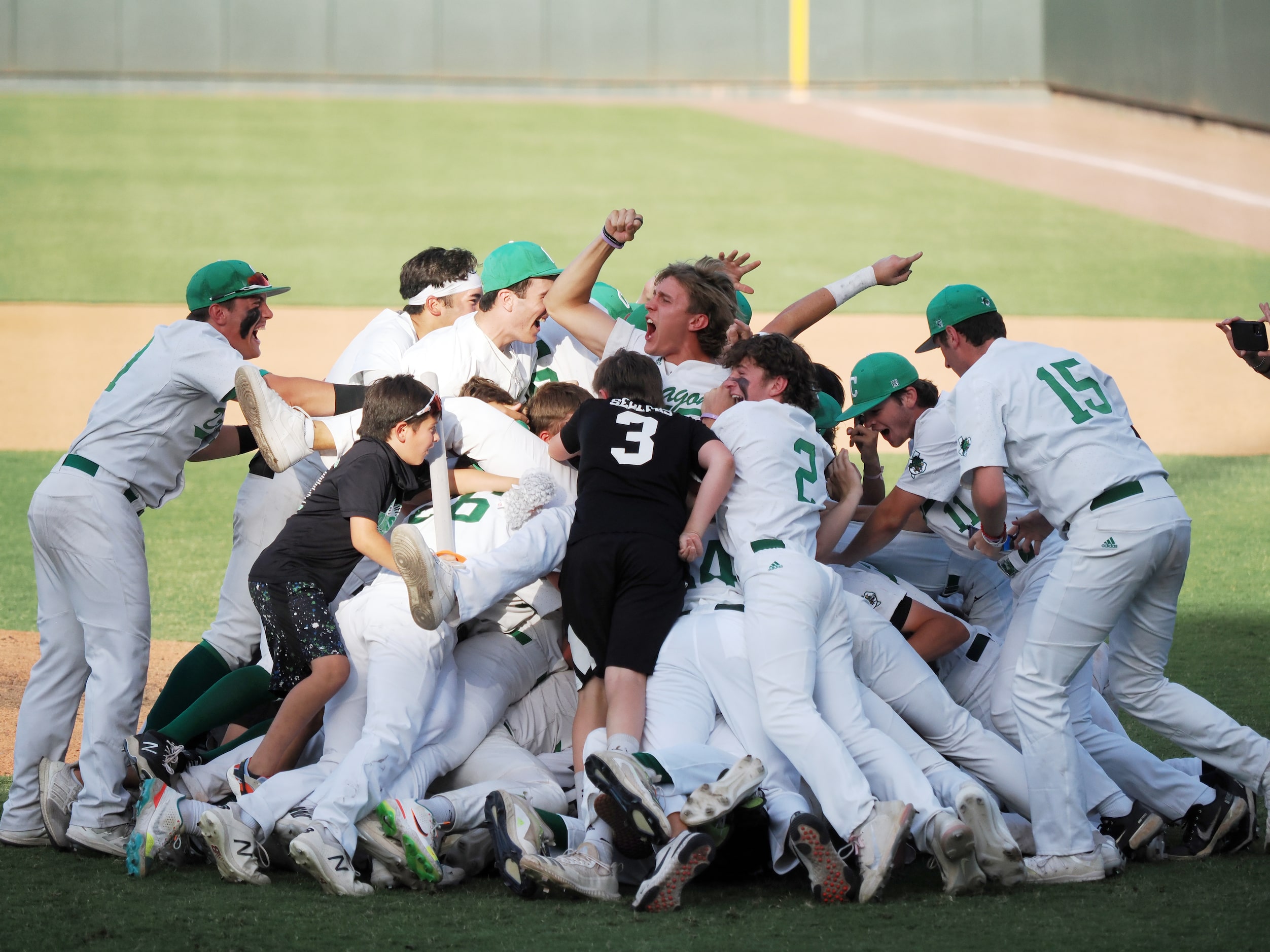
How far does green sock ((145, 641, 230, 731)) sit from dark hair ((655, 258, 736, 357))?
7.58ft

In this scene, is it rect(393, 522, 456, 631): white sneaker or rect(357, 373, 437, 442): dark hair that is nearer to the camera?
rect(393, 522, 456, 631): white sneaker

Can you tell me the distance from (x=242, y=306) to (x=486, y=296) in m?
1.14

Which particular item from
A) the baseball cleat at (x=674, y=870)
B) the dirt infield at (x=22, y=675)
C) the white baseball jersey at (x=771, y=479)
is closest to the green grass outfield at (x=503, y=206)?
the dirt infield at (x=22, y=675)

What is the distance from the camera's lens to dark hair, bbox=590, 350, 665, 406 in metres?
4.73

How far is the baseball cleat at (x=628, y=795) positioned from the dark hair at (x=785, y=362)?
156 cm

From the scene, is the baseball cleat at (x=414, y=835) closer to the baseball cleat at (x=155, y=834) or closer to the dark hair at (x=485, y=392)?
the baseball cleat at (x=155, y=834)

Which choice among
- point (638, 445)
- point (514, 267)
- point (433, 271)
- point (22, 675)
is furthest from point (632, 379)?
point (22, 675)

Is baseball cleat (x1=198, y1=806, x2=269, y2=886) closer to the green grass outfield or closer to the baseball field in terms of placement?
the baseball field

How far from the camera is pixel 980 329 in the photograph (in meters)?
4.85

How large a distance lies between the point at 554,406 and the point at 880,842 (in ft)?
7.05

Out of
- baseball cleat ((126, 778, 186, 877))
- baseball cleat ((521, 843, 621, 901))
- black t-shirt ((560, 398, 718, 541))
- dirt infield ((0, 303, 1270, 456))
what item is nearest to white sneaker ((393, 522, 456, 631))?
black t-shirt ((560, 398, 718, 541))

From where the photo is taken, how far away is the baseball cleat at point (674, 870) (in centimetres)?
376

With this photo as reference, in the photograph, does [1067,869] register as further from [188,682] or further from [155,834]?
[188,682]

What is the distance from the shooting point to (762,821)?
4070 millimetres
